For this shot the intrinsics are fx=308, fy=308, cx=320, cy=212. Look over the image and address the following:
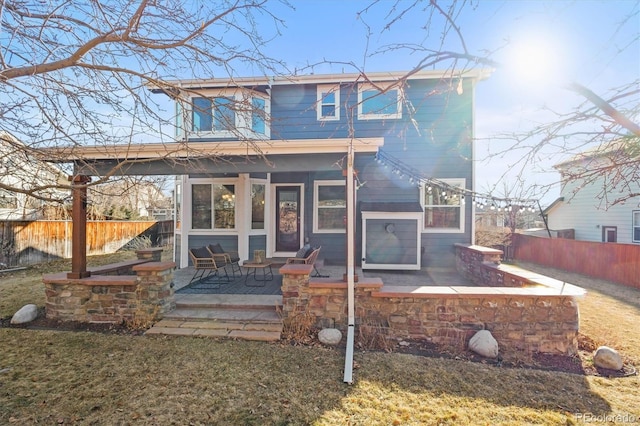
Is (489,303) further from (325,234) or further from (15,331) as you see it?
(15,331)

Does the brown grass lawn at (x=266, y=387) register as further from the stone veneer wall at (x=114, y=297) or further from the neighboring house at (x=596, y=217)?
the neighboring house at (x=596, y=217)

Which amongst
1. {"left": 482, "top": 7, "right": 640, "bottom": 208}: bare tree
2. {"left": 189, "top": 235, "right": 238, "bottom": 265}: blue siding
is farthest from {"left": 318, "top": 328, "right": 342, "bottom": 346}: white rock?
{"left": 189, "top": 235, "right": 238, "bottom": 265}: blue siding

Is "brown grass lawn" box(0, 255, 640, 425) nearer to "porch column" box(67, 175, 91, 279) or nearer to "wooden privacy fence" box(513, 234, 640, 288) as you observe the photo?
"porch column" box(67, 175, 91, 279)

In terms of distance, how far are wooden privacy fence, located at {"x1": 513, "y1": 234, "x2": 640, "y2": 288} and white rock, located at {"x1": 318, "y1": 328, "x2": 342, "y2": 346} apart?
9030 millimetres

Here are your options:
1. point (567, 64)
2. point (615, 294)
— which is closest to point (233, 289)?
point (567, 64)

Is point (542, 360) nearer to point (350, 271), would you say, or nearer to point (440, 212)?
point (350, 271)

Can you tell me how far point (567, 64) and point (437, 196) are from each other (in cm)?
619

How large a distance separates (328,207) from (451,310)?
16.1 ft

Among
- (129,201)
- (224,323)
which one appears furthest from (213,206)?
(224,323)

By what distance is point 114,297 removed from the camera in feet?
15.4

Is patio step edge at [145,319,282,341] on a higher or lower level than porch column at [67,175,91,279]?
lower

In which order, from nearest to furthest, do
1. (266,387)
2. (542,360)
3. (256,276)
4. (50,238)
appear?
(266,387) → (542,360) → (256,276) → (50,238)

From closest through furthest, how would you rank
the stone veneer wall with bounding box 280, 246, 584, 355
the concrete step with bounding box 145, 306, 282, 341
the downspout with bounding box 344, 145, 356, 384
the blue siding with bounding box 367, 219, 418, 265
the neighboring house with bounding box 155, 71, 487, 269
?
the downspout with bounding box 344, 145, 356, 384 < the stone veneer wall with bounding box 280, 246, 584, 355 < the concrete step with bounding box 145, 306, 282, 341 < the blue siding with bounding box 367, 219, 418, 265 < the neighboring house with bounding box 155, 71, 487, 269

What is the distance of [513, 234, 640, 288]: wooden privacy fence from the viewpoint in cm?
843
